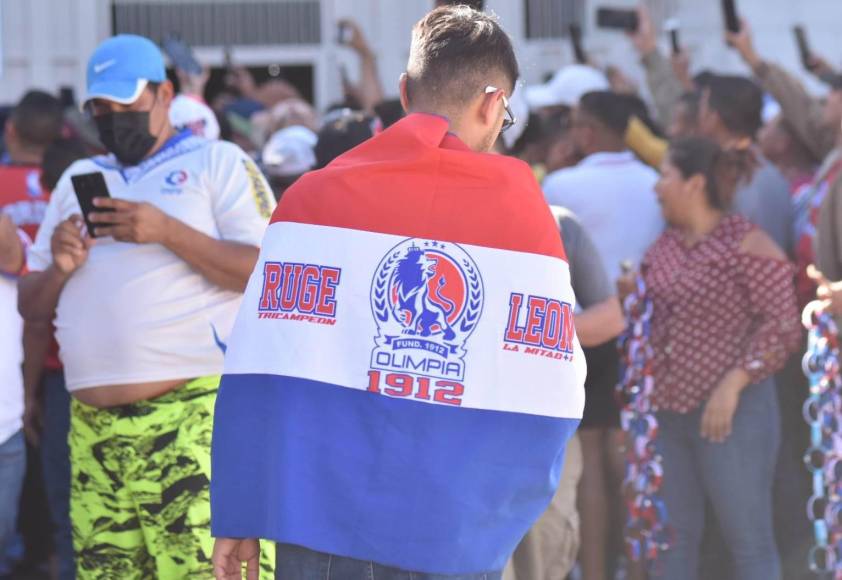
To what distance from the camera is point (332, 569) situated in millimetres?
2820

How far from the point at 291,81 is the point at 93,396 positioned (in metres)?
9.82

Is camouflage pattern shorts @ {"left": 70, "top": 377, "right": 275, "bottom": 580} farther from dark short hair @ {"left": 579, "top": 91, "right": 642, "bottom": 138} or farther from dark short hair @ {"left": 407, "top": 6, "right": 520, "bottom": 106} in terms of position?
dark short hair @ {"left": 579, "top": 91, "right": 642, "bottom": 138}

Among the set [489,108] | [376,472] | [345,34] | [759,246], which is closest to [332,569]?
[376,472]

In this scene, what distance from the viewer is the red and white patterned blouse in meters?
5.18

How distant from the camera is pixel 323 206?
2881mm

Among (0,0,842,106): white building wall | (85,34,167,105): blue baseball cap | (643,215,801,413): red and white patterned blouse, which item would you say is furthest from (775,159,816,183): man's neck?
(0,0,842,106): white building wall

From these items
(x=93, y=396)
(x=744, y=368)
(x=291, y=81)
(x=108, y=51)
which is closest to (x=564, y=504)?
(x=744, y=368)

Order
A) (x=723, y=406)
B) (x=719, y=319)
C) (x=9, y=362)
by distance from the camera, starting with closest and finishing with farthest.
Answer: (x=9, y=362) → (x=723, y=406) → (x=719, y=319)

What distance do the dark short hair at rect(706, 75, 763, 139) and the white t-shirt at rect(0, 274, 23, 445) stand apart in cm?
308

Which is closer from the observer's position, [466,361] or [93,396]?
[466,361]

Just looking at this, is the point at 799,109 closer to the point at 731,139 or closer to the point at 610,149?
the point at 731,139

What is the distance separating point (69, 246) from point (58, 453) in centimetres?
A: 197

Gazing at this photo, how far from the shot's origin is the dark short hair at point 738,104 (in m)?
6.09

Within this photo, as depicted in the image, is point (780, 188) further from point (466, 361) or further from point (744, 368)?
point (466, 361)
